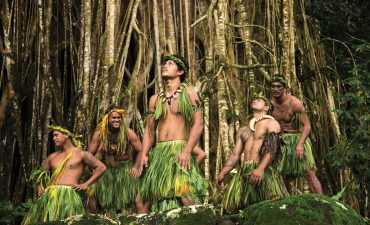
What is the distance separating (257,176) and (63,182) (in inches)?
61.4

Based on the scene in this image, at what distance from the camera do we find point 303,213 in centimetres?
587

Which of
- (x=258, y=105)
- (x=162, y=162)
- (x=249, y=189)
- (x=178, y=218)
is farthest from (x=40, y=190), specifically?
(x=178, y=218)

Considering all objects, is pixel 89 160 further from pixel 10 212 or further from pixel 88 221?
pixel 88 221

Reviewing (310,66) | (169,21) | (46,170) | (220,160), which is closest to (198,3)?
(169,21)

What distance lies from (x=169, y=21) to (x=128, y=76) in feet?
2.49

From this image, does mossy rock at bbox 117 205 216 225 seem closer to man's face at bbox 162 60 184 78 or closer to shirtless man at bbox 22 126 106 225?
man's face at bbox 162 60 184 78

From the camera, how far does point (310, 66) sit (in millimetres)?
11102

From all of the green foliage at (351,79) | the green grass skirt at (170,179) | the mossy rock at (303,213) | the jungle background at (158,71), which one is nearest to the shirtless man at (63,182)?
the green grass skirt at (170,179)

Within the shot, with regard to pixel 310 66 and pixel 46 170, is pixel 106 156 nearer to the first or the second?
pixel 46 170

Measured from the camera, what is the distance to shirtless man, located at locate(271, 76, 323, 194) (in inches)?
352

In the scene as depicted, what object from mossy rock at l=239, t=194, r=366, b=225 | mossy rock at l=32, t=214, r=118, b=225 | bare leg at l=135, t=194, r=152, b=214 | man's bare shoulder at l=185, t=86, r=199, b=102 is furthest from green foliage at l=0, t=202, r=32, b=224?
mossy rock at l=239, t=194, r=366, b=225

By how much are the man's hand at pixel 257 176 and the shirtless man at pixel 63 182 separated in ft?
4.09

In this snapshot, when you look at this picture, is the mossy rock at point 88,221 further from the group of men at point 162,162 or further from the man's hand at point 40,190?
the man's hand at point 40,190

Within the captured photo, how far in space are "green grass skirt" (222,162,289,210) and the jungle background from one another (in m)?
1.60
